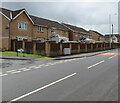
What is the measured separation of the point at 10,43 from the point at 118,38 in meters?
96.5

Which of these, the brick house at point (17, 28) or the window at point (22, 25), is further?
the window at point (22, 25)

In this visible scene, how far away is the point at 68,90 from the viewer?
6.37m

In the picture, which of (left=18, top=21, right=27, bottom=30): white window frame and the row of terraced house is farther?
(left=18, top=21, right=27, bottom=30): white window frame

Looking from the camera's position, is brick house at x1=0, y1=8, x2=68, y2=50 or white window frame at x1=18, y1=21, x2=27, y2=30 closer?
brick house at x1=0, y1=8, x2=68, y2=50

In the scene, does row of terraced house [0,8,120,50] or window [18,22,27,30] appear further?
window [18,22,27,30]

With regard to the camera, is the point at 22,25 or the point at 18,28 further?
the point at 22,25

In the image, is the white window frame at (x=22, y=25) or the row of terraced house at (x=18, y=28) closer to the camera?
the row of terraced house at (x=18, y=28)

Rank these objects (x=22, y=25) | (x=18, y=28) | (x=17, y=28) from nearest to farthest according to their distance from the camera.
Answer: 1. (x=17, y=28)
2. (x=18, y=28)
3. (x=22, y=25)

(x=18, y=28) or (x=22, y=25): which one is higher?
(x=22, y=25)

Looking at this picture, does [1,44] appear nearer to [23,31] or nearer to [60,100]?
[23,31]

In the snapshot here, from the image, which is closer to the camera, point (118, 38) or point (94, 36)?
point (94, 36)

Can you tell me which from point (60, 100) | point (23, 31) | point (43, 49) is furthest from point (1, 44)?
point (60, 100)

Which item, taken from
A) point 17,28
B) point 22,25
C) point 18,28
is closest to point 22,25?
point 22,25

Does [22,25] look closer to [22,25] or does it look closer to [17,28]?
[22,25]
